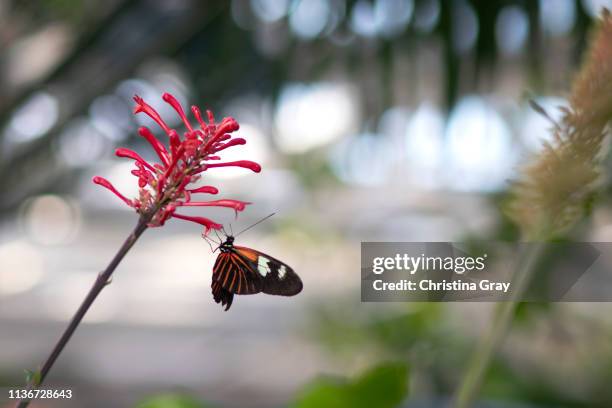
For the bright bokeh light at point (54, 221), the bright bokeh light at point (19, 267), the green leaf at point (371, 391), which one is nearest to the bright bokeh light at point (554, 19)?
the green leaf at point (371, 391)

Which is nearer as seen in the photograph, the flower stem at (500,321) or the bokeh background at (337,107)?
the flower stem at (500,321)

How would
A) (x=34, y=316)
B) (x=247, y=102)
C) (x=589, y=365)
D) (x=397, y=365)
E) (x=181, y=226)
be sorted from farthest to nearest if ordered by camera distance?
(x=181, y=226) < (x=34, y=316) < (x=247, y=102) < (x=589, y=365) < (x=397, y=365)

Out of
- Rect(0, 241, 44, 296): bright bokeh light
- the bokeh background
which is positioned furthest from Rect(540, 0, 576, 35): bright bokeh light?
Rect(0, 241, 44, 296): bright bokeh light

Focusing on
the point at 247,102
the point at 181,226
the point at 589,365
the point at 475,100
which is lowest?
the point at 589,365

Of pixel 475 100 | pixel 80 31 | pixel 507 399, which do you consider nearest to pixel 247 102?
pixel 80 31

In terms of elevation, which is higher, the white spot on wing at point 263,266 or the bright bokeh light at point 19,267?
the bright bokeh light at point 19,267

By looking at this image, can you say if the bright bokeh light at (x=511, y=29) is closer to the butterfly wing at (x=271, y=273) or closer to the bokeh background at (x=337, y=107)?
the bokeh background at (x=337, y=107)

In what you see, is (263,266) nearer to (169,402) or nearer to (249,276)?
(249,276)

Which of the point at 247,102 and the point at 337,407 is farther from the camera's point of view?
the point at 247,102

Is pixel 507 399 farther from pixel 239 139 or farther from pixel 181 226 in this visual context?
pixel 181 226
